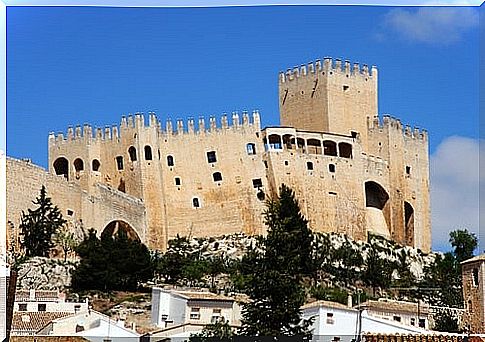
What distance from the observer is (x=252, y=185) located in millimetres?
15164

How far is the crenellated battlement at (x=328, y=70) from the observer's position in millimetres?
14016

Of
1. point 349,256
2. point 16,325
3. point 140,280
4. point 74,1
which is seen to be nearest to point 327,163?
point 349,256

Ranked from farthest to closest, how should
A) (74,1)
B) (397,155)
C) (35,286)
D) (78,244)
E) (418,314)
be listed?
(397,155), (78,244), (35,286), (418,314), (74,1)

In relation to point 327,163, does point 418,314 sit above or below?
below

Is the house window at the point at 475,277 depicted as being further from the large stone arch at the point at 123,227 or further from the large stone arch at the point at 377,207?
the large stone arch at the point at 377,207

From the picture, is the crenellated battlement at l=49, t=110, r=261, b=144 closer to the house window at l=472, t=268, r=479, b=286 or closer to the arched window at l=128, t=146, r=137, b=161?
the arched window at l=128, t=146, r=137, b=161

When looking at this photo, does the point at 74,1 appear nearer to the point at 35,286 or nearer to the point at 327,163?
the point at 35,286

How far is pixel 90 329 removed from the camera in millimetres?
9727

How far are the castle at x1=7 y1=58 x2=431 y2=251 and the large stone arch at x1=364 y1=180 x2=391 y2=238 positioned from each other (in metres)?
0.03

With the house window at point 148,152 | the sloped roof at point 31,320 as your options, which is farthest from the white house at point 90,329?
the house window at point 148,152

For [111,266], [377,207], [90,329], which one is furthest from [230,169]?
[90,329]

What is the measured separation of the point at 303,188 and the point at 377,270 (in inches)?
72.7

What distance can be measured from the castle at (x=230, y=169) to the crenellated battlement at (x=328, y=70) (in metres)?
0.02

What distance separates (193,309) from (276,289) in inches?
38.1
